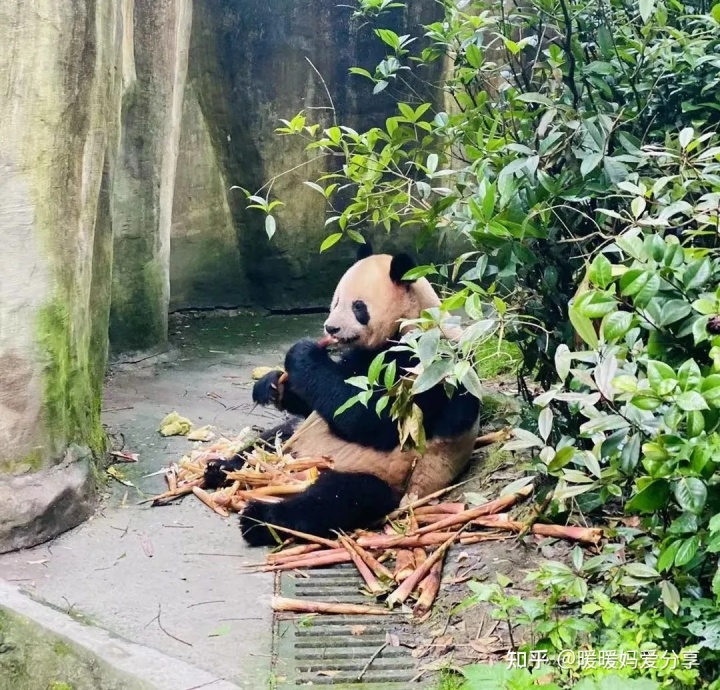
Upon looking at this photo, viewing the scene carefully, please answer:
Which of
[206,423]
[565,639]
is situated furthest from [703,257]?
[206,423]

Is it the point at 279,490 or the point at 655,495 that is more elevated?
the point at 655,495

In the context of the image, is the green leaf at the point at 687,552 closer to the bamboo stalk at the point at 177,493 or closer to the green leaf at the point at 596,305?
the green leaf at the point at 596,305

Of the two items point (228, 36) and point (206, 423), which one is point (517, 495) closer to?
point (206, 423)

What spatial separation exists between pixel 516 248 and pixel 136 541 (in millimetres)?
2242

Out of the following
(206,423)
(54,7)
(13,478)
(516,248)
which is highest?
(54,7)

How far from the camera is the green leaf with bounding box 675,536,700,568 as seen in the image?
2.45m

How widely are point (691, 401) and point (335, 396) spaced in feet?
8.92

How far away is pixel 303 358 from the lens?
15.8ft

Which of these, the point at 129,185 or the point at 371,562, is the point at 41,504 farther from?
the point at 129,185

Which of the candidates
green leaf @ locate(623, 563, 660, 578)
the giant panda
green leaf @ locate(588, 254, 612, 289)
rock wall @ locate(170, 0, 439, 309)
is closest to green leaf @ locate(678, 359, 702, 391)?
green leaf @ locate(588, 254, 612, 289)

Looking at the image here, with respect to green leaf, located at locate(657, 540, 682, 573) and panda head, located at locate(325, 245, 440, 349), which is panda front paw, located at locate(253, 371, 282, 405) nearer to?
panda head, located at locate(325, 245, 440, 349)

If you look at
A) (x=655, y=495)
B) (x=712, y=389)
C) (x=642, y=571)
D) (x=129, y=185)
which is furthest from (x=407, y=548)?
(x=129, y=185)

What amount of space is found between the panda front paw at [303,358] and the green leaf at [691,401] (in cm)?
286

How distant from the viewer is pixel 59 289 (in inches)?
162
